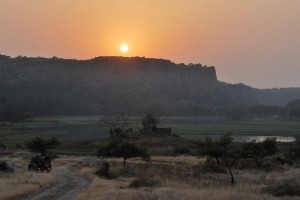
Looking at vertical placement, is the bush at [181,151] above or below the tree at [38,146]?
below

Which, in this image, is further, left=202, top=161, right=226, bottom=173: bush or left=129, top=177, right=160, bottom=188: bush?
left=202, top=161, right=226, bottom=173: bush

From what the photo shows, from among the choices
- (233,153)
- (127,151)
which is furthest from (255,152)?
(127,151)

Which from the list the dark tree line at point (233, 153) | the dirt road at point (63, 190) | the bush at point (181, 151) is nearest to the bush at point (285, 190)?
the dirt road at point (63, 190)

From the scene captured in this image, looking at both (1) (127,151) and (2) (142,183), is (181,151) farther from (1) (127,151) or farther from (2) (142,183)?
(2) (142,183)

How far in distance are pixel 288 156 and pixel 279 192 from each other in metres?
53.7

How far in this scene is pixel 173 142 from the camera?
132 meters

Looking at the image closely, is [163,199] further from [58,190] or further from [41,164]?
[41,164]

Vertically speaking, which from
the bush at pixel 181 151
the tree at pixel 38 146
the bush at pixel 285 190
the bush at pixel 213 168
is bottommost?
the bush at pixel 181 151

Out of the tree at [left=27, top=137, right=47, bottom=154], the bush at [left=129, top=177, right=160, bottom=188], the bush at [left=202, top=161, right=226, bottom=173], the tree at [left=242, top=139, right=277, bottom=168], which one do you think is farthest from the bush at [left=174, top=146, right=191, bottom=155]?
the bush at [left=129, top=177, right=160, bottom=188]

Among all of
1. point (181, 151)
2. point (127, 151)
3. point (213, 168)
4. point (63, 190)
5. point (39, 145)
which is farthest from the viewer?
point (181, 151)

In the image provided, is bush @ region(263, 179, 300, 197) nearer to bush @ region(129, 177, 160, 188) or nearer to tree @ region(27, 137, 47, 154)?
bush @ region(129, 177, 160, 188)

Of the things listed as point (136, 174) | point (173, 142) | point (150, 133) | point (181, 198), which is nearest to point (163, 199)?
point (181, 198)

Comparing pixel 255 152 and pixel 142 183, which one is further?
pixel 255 152

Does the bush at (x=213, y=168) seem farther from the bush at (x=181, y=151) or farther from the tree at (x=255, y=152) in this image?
the bush at (x=181, y=151)
